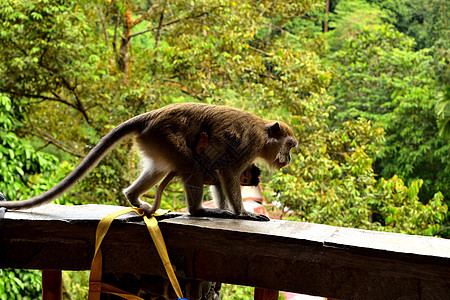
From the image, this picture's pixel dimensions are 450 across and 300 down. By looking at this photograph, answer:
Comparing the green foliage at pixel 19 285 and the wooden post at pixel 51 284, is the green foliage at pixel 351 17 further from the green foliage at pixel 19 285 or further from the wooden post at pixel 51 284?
the wooden post at pixel 51 284

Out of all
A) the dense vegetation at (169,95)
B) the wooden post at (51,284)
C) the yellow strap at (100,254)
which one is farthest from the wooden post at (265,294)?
the dense vegetation at (169,95)

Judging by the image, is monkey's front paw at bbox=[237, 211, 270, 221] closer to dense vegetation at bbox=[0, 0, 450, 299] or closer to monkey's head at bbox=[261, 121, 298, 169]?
monkey's head at bbox=[261, 121, 298, 169]

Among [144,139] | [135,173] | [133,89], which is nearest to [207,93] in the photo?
[133,89]

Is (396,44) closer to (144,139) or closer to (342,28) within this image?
(342,28)

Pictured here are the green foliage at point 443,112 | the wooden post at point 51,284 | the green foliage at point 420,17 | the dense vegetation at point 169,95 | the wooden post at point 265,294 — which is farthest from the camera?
the green foliage at point 420,17

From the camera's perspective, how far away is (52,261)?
1.62 meters

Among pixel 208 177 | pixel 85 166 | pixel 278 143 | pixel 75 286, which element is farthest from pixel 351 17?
pixel 85 166

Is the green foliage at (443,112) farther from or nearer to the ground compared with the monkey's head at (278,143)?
nearer to the ground

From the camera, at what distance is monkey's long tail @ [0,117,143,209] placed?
1745 mm

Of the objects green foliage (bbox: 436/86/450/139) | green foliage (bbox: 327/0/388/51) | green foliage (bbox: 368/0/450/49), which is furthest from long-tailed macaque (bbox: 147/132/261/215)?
green foliage (bbox: 327/0/388/51)

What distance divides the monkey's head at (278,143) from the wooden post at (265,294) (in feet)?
2.53

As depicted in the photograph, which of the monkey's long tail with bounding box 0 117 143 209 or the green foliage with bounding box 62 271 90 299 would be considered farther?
the green foliage with bounding box 62 271 90 299

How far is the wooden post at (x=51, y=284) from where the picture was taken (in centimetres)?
171

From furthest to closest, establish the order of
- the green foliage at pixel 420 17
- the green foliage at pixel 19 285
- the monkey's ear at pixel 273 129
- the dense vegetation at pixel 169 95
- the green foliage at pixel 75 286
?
1. the green foliage at pixel 420 17
2. the green foliage at pixel 75 286
3. the dense vegetation at pixel 169 95
4. the green foliage at pixel 19 285
5. the monkey's ear at pixel 273 129
